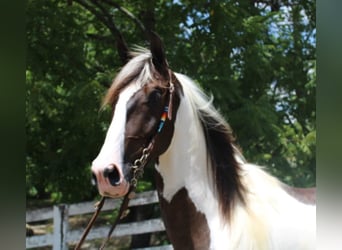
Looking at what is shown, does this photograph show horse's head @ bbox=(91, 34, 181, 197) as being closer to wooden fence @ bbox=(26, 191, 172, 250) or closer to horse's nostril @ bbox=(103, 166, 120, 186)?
horse's nostril @ bbox=(103, 166, 120, 186)

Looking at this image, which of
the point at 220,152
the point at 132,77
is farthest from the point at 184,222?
the point at 132,77

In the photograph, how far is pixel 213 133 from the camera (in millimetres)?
1940

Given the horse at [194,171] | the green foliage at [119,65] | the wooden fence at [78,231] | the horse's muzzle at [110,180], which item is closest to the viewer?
the horse's muzzle at [110,180]

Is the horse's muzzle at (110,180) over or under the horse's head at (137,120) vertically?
under

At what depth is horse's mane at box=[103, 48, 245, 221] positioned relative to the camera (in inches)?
72.1

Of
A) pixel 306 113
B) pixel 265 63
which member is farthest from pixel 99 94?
pixel 306 113

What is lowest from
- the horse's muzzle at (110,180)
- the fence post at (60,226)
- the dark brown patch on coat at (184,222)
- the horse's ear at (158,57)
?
the fence post at (60,226)

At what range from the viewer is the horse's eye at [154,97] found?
5.91 ft

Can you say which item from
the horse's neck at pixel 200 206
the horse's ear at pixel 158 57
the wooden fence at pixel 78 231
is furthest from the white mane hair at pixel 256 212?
the wooden fence at pixel 78 231

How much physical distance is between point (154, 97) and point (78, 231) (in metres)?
3.17

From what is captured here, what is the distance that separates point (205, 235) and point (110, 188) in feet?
1.54

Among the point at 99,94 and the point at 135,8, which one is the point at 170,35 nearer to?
the point at 135,8

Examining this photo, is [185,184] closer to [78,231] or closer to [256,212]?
[256,212]

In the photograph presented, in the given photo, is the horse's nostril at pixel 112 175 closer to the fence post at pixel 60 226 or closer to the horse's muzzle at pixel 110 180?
the horse's muzzle at pixel 110 180
